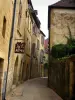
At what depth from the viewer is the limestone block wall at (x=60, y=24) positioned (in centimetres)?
2091

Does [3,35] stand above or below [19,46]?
above

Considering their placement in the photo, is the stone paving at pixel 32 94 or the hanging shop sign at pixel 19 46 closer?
the stone paving at pixel 32 94

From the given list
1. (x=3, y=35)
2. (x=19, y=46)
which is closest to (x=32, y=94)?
(x=19, y=46)

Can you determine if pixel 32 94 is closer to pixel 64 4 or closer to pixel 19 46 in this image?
pixel 19 46

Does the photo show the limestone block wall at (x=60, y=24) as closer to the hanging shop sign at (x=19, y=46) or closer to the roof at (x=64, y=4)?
the roof at (x=64, y=4)

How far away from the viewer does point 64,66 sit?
13.4 m

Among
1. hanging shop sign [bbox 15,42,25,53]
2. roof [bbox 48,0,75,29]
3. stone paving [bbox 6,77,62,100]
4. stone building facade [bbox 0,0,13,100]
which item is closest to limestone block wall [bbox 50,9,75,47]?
roof [bbox 48,0,75,29]

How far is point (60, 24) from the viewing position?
21.1 meters

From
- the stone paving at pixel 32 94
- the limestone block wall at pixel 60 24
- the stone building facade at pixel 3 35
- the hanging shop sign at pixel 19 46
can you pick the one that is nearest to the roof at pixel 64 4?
the limestone block wall at pixel 60 24

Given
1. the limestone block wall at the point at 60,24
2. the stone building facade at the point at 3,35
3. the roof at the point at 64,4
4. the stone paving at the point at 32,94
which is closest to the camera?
the stone building facade at the point at 3,35

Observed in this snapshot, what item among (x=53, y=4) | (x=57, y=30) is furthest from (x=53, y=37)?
(x=53, y=4)

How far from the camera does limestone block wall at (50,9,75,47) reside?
2091 cm

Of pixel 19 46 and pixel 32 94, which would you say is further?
pixel 32 94

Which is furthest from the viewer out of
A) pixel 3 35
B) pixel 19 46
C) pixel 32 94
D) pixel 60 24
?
pixel 60 24
